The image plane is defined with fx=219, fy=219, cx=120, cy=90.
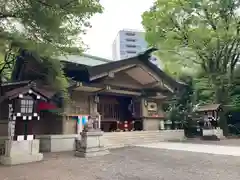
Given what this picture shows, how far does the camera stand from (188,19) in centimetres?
1538

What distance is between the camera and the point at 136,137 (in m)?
12.2

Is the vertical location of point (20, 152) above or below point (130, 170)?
above

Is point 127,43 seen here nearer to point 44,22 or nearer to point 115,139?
point 115,139

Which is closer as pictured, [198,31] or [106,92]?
[106,92]

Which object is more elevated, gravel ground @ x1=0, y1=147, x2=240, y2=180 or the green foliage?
the green foliage

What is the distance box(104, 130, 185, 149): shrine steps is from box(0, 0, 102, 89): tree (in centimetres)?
493

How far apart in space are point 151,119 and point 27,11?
1086cm

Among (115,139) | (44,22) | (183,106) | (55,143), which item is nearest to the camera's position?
(44,22)

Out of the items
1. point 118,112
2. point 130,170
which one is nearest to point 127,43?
point 118,112

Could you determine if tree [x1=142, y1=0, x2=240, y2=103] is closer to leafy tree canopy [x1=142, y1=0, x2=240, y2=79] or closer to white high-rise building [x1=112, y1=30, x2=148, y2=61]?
leafy tree canopy [x1=142, y1=0, x2=240, y2=79]

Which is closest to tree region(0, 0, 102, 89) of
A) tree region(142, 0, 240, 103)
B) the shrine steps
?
the shrine steps

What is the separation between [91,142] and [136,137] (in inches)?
189

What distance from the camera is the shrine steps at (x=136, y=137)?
35.0 ft

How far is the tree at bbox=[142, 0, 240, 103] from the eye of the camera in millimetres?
14836
